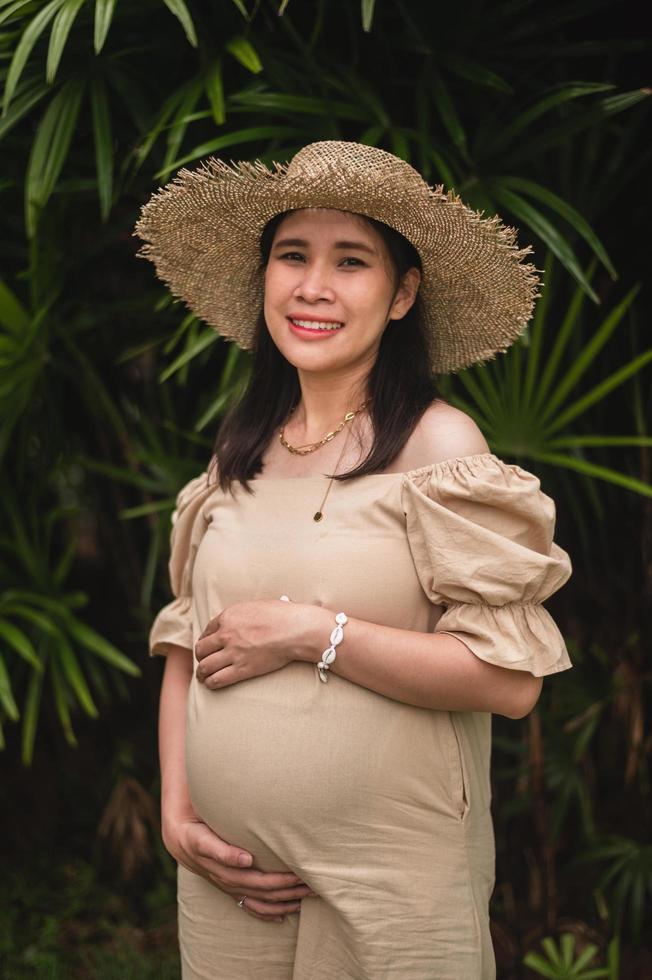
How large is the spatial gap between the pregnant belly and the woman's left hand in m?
0.03

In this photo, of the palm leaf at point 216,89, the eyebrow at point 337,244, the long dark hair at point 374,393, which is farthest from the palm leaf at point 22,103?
the eyebrow at point 337,244

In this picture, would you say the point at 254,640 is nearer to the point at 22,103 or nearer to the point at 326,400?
the point at 326,400

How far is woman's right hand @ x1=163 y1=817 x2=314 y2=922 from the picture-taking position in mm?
1632

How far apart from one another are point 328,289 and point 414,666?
622 millimetres

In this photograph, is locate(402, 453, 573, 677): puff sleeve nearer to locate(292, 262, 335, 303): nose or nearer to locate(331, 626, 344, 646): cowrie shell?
locate(331, 626, 344, 646): cowrie shell

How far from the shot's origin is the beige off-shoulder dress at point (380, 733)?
156 centimetres

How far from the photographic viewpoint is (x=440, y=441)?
5.42ft

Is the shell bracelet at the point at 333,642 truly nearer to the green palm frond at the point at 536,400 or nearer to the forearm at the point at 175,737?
the forearm at the point at 175,737

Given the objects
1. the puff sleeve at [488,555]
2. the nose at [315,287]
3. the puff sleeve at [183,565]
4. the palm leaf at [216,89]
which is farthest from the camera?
the palm leaf at [216,89]

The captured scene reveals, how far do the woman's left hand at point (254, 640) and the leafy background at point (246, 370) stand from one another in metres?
0.84

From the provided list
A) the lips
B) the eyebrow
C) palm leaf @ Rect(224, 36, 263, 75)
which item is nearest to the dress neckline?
the lips

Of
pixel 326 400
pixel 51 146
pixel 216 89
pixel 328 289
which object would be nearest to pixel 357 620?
pixel 326 400

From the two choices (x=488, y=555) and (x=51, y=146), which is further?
(x=51, y=146)

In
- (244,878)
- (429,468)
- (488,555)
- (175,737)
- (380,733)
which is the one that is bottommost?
(244,878)
